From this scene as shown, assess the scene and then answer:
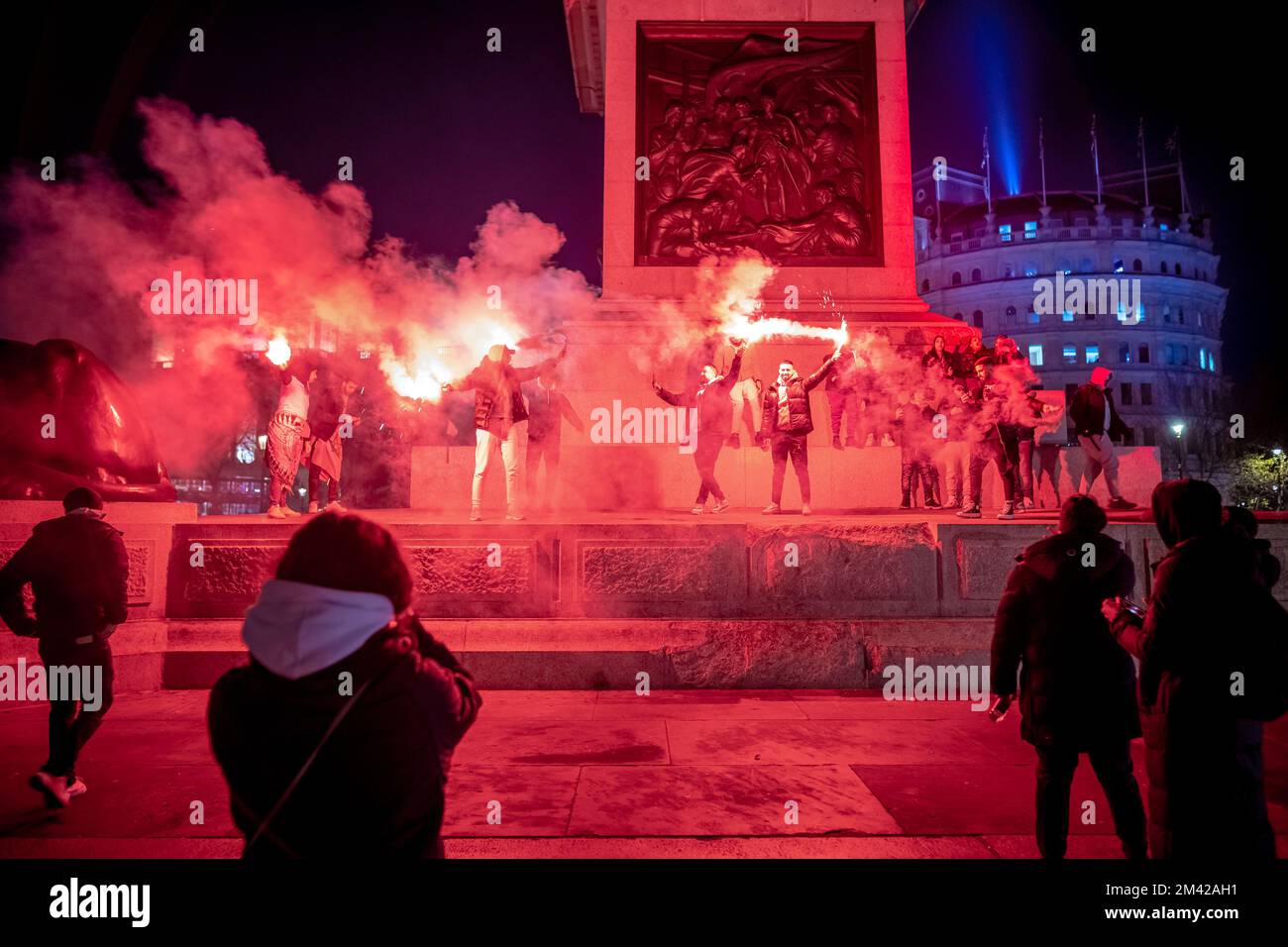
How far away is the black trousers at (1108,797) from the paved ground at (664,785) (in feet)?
1.12

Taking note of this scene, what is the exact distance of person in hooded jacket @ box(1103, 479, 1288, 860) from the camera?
2.58 metres

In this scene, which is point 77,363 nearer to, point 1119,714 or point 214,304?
point 214,304

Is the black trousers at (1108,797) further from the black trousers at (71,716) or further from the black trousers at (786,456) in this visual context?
the black trousers at (786,456)

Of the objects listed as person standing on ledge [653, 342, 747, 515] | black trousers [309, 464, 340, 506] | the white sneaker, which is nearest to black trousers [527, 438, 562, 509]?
person standing on ledge [653, 342, 747, 515]

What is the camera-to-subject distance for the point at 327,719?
5.33 ft

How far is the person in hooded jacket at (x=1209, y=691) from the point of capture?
258 centimetres

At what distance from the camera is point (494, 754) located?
461 centimetres

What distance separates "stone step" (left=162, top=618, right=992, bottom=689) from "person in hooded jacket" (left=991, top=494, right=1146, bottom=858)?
10.7 feet

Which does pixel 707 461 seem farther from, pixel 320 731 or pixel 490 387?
pixel 320 731

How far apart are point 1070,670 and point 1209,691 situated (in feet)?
1.69

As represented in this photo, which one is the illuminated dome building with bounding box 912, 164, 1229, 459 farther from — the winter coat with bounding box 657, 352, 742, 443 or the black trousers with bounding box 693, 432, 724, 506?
the black trousers with bounding box 693, 432, 724, 506

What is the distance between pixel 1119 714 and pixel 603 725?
3.43m
